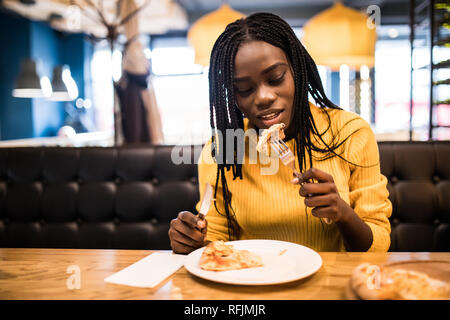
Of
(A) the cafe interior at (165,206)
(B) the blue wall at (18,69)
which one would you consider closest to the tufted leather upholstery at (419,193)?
(A) the cafe interior at (165,206)

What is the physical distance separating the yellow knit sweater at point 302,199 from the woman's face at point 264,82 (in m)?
0.18

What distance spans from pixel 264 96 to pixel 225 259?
50 cm

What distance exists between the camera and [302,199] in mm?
1212

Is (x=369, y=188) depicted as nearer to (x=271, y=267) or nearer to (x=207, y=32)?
(x=271, y=267)

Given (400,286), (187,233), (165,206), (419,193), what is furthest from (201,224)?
(419,193)

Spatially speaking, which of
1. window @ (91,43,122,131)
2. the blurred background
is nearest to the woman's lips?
the blurred background

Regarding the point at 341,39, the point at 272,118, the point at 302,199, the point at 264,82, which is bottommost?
the point at 302,199

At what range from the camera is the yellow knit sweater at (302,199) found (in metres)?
1.17

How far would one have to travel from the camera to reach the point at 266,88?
1.12m

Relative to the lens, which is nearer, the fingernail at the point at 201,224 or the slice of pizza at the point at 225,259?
the slice of pizza at the point at 225,259

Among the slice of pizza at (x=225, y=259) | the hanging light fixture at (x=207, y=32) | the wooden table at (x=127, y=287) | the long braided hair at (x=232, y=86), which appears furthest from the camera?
the hanging light fixture at (x=207, y=32)

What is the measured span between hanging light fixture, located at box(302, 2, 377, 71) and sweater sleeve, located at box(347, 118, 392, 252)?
4.61 feet

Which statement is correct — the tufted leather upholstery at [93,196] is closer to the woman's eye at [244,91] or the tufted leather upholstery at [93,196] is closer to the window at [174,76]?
the woman's eye at [244,91]

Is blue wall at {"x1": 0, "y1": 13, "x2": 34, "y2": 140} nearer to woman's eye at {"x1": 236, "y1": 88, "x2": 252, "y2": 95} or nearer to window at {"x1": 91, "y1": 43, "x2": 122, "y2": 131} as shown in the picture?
window at {"x1": 91, "y1": 43, "x2": 122, "y2": 131}
